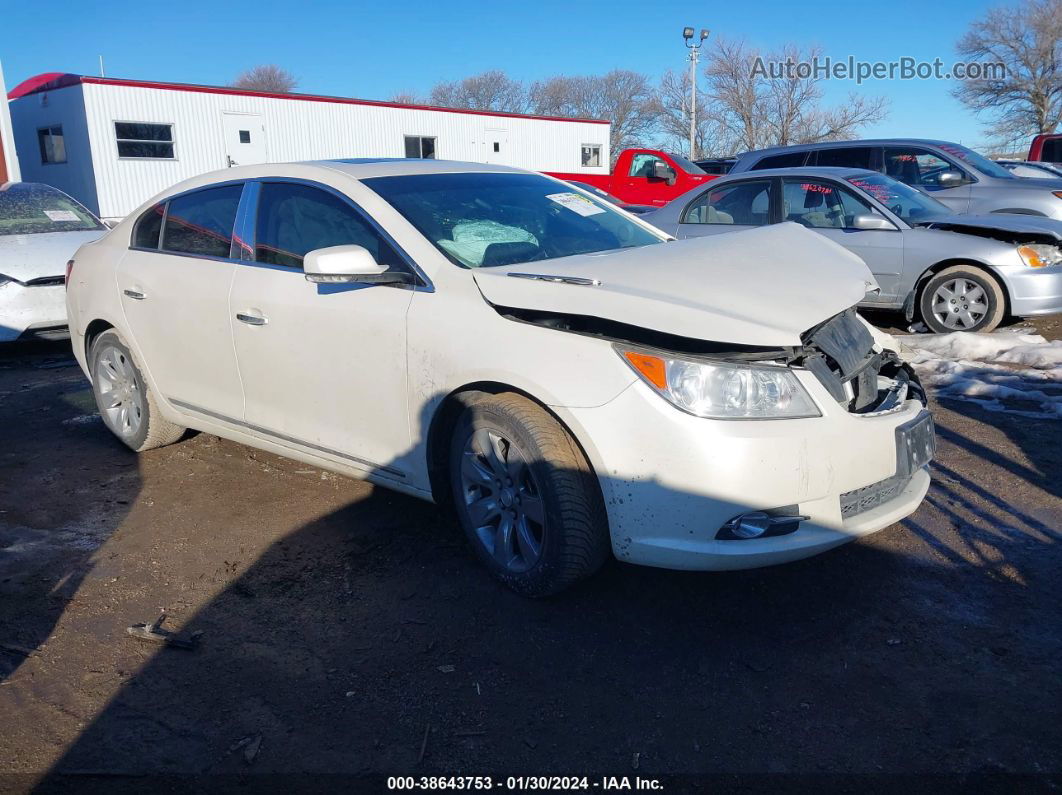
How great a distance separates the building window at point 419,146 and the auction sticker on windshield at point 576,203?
2320 centimetres

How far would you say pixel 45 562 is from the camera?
149 inches

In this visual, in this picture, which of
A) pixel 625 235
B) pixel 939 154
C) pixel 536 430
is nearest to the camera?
pixel 536 430

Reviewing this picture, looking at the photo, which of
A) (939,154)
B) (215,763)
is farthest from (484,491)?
(939,154)

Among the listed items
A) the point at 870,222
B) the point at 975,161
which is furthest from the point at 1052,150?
the point at 870,222

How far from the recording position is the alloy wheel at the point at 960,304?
7703mm

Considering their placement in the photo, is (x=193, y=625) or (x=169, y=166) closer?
(x=193, y=625)

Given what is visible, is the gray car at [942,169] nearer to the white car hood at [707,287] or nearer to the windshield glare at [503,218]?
the windshield glare at [503,218]

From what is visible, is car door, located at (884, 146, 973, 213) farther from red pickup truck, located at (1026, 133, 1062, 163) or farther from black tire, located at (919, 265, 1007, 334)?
red pickup truck, located at (1026, 133, 1062, 163)

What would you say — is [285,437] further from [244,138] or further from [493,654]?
[244,138]

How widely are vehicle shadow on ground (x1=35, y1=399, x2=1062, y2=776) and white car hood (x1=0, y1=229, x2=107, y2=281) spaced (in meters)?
5.42

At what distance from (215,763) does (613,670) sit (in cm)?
Result: 124

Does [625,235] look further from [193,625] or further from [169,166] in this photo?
[169,166]

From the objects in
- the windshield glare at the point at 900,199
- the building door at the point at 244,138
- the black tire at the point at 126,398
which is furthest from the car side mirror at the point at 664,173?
the black tire at the point at 126,398

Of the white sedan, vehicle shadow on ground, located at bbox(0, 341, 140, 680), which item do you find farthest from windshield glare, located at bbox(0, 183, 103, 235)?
the white sedan
